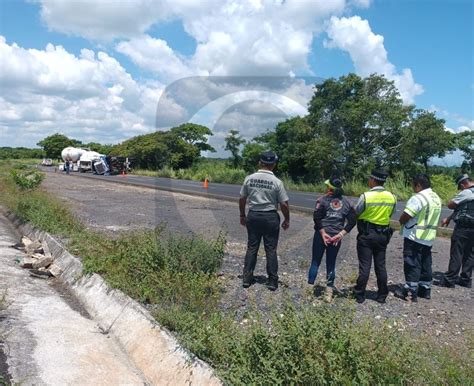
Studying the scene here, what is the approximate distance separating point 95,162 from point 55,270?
46593mm

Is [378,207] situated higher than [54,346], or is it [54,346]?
[378,207]

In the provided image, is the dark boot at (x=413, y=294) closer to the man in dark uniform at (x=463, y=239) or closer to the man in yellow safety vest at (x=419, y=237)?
the man in yellow safety vest at (x=419, y=237)

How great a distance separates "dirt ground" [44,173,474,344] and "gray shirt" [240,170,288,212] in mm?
1195

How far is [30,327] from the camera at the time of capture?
17.7 ft

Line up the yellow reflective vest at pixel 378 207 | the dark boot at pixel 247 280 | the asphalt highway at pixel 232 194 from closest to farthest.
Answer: the yellow reflective vest at pixel 378 207 < the dark boot at pixel 247 280 < the asphalt highway at pixel 232 194

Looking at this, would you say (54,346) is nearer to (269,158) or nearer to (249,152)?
(269,158)

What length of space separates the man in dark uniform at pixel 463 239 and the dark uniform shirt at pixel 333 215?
2.37m

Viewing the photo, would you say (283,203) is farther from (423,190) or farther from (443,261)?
(443,261)

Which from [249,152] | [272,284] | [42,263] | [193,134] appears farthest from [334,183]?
[193,134]

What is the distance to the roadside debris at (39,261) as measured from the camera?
7.92 meters

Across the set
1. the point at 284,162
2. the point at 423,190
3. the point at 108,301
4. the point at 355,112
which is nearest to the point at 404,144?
the point at 355,112

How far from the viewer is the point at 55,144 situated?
110438mm

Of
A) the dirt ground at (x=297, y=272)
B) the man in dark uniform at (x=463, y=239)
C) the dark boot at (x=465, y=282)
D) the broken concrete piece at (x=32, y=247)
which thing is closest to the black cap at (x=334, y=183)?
the dirt ground at (x=297, y=272)

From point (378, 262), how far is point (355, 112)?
94.3 feet
